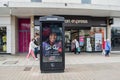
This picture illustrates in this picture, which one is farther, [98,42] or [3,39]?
[98,42]

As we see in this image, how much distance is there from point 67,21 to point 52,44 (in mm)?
11597

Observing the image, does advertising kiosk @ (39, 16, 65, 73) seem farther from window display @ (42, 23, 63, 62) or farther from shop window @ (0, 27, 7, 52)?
shop window @ (0, 27, 7, 52)

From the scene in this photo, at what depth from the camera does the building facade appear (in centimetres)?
2081

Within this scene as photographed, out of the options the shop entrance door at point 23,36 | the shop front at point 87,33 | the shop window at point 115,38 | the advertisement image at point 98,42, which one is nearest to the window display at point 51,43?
the shop front at point 87,33

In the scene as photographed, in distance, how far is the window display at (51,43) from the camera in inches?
474

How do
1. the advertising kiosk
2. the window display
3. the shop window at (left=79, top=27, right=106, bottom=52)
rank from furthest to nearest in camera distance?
the shop window at (left=79, top=27, right=106, bottom=52)
the window display
the advertising kiosk

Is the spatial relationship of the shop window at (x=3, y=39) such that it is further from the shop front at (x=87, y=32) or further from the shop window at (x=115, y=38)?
the shop window at (x=115, y=38)

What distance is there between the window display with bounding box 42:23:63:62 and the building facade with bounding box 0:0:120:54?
8.47 metres

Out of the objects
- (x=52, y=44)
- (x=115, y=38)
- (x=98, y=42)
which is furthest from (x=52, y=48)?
(x=115, y=38)

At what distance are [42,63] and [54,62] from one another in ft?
1.84

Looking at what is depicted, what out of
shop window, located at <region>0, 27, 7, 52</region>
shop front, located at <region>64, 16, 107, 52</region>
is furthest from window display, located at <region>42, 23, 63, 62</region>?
shop front, located at <region>64, 16, 107, 52</region>

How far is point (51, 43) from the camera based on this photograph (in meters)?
12.1

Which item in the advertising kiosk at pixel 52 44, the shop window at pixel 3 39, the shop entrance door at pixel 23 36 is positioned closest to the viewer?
the advertising kiosk at pixel 52 44

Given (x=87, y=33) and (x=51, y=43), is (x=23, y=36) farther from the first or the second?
(x=51, y=43)
